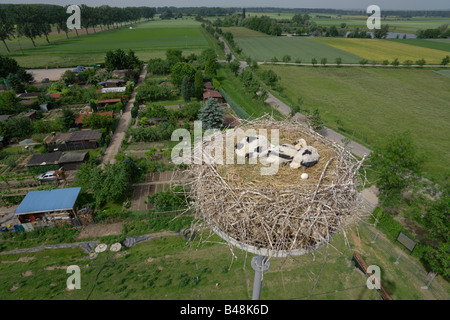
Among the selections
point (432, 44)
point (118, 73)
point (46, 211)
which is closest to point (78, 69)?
point (118, 73)

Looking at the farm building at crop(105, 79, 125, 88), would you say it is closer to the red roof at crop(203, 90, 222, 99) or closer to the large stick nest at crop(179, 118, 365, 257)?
the red roof at crop(203, 90, 222, 99)

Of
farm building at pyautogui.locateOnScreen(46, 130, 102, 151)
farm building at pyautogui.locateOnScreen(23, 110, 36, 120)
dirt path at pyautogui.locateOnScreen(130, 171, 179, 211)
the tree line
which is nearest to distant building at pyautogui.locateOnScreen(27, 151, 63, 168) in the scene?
farm building at pyautogui.locateOnScreen(46, 130, 102, 151)

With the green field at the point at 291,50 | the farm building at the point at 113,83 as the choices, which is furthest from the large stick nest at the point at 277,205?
the green field at the point at 291,50

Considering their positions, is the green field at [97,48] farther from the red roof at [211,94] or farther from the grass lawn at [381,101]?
the grass lawn at [381,101]

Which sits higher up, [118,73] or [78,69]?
[78,69]

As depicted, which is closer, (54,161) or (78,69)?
(54,161)

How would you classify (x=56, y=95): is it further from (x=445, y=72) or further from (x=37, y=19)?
(x=445, y=72)
